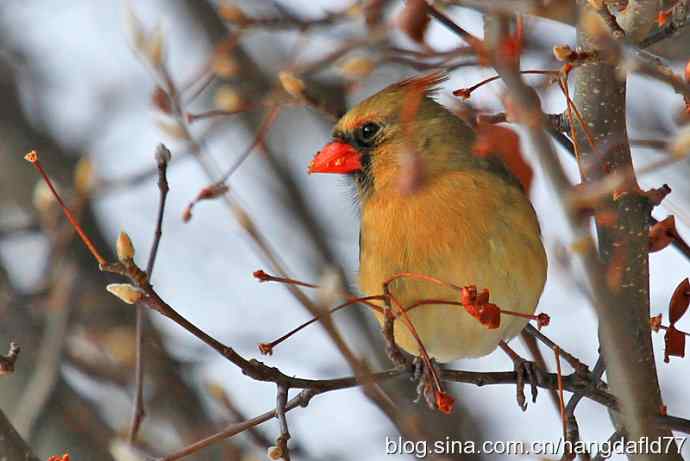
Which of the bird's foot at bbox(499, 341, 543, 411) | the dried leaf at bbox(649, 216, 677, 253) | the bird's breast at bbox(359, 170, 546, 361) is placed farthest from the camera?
the bird's breast at bbox(359, 170, 546, 361)

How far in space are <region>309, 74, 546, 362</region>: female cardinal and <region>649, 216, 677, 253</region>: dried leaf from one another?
1.41 ft

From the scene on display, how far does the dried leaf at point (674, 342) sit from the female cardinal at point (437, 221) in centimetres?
39

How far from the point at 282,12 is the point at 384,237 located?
0.59m

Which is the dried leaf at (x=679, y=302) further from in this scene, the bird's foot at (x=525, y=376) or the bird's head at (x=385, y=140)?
the bird's head at (x=385, y=140)

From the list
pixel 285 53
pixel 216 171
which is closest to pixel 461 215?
pixel 216 171

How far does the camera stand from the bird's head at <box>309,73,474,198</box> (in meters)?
2.66

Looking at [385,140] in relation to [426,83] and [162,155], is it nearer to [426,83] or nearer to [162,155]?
[426,83]

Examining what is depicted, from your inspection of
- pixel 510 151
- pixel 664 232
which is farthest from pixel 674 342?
pixel 510 151

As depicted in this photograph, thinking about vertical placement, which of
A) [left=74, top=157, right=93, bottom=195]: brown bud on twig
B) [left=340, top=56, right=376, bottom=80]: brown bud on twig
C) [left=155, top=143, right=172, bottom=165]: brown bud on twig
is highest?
[left=74, top=157, right=93, bottom=195]: brown bud on twig

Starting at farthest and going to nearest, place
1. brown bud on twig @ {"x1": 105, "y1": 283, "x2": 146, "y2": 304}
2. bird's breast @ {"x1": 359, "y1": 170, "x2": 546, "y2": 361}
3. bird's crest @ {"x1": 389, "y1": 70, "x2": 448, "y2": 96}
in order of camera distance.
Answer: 1. bird's crest @ {"x1": 389, "y1": 70, "x2": 448, "y2": 96}
2. bird's breast @ {"x1": 359, "y1": 170, "x2": 546, "y2": 361}
3. brown bud on twig @ {"x1": 105, "y1": 283, "x2": 146, "y2": 304}

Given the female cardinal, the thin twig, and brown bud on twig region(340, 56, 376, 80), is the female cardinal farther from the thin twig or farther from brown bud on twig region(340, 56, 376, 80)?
the thin twig

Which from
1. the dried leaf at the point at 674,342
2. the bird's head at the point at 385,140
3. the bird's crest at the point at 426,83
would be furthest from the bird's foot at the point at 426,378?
the bird's crest at the point at 426,83

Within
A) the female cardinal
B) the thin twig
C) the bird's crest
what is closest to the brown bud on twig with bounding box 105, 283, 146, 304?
the thin twig

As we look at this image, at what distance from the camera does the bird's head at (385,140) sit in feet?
8.72
